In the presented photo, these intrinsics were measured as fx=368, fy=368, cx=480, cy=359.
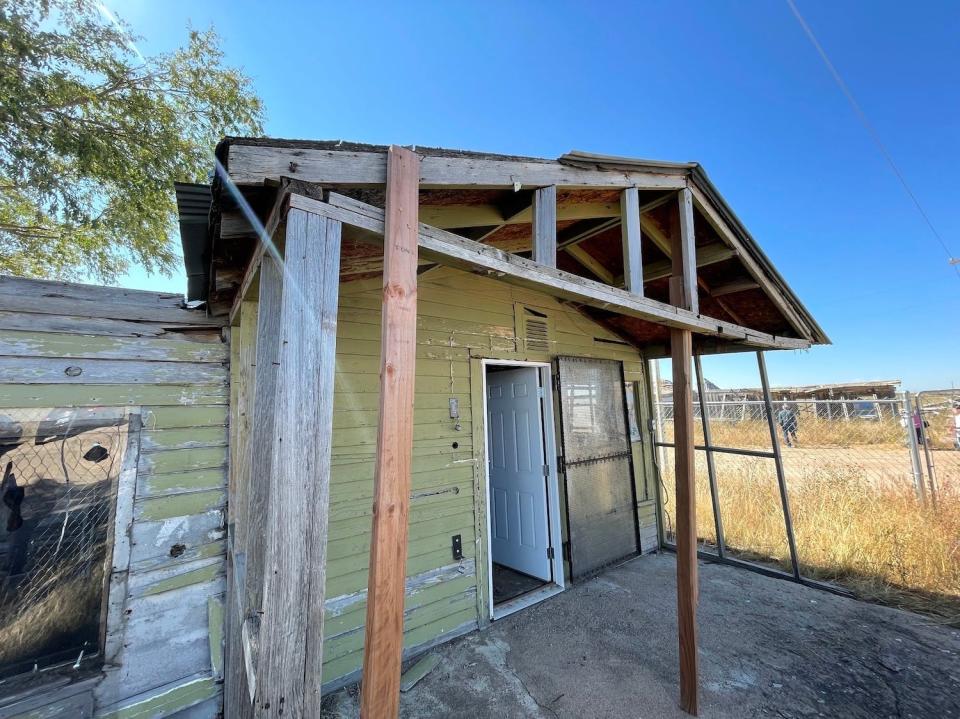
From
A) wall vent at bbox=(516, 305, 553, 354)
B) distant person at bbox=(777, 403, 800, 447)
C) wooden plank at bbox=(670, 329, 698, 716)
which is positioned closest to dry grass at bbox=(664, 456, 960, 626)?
wooden plank at bbox=(670, 329, 698, 716)

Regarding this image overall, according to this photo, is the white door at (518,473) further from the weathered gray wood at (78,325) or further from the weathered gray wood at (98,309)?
the weathered gray wood at (78,325)

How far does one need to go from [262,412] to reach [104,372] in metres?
1.21

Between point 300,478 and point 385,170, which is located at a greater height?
point 385,170

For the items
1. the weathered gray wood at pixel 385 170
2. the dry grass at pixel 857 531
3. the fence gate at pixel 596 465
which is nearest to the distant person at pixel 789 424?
the dry grass at pixel 857 531

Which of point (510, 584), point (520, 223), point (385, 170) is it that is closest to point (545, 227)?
point (520, 223)

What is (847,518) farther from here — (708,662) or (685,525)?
(685,525)

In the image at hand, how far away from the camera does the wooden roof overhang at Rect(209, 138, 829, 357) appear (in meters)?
1.12

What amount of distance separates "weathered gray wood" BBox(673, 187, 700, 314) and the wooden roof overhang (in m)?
0.07

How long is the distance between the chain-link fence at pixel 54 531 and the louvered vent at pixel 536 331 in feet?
9.37

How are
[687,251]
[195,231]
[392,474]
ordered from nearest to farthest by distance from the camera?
[392,474], [195,231], [687,251]

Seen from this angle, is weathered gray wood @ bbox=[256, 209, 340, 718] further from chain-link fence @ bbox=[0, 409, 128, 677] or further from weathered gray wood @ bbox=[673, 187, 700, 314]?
weathered gray wood @ bbox=[673, 187, 700, 314]

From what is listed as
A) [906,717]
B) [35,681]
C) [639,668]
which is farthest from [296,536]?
[906,717]

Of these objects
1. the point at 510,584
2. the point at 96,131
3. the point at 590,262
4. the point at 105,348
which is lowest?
the point at 510,584

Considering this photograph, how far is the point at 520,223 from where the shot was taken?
2.21 m
